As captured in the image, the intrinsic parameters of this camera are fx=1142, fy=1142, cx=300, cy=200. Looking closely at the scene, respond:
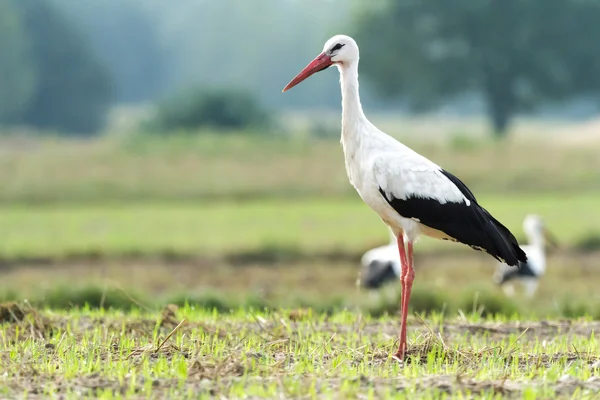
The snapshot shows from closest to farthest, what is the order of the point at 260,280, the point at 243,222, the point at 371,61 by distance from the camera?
the point at 260,280 → the point at 243,222 → the point at 371,61

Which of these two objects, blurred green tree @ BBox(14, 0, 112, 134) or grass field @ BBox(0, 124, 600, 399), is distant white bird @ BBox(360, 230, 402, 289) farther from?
blurred green tree @ BBox(14, 0, 112, 134)

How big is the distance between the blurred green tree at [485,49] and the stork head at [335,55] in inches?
1681

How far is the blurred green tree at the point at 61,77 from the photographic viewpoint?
59906mm

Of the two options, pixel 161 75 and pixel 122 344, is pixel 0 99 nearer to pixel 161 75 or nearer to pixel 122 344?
pixel 161 75

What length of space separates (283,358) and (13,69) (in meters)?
51.1

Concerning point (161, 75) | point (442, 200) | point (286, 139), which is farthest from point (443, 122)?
point (442, 200)

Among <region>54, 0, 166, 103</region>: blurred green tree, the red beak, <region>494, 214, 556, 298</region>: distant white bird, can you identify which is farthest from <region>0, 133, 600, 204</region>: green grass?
<region>54, 0, 166, 103</region>: blurred green tree

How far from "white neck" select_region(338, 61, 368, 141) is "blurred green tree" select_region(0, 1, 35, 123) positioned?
162 feet

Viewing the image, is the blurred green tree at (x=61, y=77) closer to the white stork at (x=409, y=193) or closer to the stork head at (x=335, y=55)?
the stork head at (x=335, y=55)

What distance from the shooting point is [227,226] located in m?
22.4

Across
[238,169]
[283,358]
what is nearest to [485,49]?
[238,169]

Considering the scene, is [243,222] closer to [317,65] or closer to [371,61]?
[317,65]

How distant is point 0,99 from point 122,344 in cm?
4987

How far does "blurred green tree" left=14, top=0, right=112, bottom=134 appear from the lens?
59.9m
